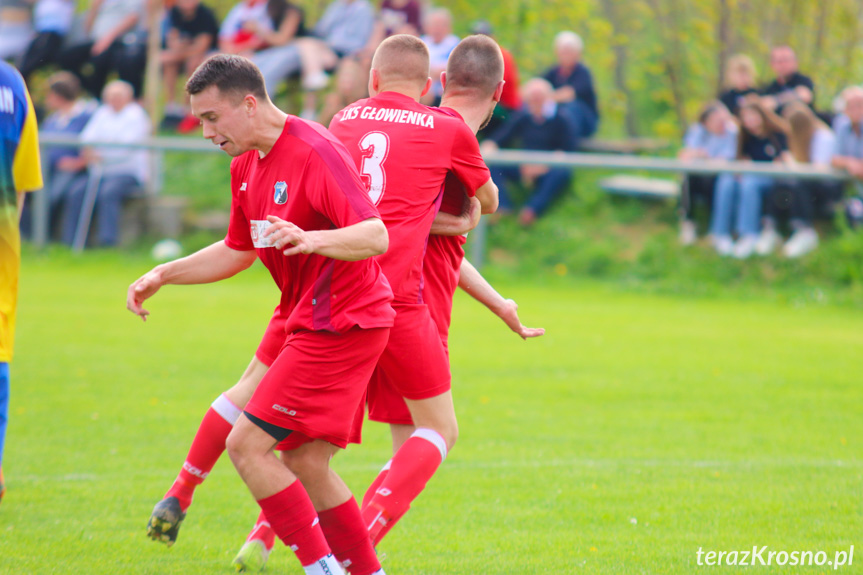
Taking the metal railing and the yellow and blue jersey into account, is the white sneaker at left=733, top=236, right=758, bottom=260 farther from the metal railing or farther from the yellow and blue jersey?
the yellow and blue jersey

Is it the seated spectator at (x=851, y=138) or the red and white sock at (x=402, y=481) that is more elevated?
the red and white sock at (x=402, y=481)

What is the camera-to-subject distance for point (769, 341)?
34.6 feet

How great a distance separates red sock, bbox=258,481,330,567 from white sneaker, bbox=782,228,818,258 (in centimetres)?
1171

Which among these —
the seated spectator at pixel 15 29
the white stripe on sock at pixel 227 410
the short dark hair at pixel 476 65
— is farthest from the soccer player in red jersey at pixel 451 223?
the seated spectator at pixel 15 29

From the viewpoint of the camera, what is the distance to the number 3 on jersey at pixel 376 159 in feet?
14.0

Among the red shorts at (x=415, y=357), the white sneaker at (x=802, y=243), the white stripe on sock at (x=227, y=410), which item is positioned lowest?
the white sneaker at (x=802, y=243)

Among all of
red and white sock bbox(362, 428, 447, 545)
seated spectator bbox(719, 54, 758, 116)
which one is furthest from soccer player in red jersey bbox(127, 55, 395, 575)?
seated spectator bbox(719, 54, 758, 116)

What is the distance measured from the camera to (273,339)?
4.15 meters

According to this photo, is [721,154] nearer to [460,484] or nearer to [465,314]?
[465,314]

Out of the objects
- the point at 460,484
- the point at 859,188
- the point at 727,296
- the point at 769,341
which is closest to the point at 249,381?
the point at 460,484

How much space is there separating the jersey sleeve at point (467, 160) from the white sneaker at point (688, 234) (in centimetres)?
1117

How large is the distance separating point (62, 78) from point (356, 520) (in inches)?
574

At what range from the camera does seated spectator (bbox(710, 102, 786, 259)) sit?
14.0 meters

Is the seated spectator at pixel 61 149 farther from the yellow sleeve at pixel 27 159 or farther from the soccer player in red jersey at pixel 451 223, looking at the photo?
the soccer player in red jersey at pixel 451 223
